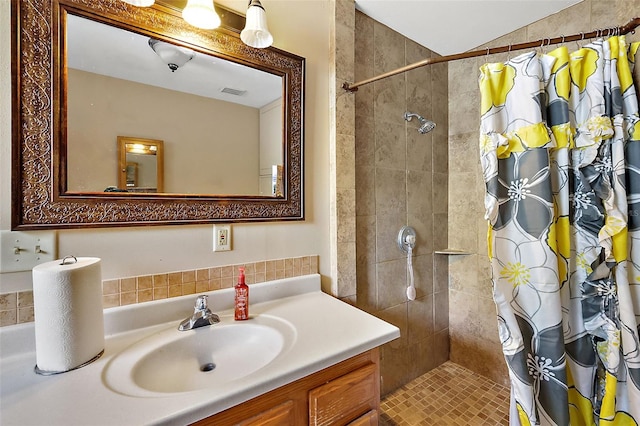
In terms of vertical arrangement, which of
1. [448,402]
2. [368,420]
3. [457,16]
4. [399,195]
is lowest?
[448,402]

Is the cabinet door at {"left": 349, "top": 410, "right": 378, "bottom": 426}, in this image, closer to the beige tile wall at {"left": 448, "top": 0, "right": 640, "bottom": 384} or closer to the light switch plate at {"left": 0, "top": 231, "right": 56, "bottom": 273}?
the light switch plate at {"left": 0, "top": 231, "right": 56, "bottom": 273}

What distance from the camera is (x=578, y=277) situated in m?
0.94

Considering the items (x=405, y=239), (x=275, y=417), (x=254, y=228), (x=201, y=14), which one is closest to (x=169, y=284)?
(x=254, y=228)

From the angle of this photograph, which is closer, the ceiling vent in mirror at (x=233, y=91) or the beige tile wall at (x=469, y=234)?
the ceiling vent in mirror at (x=233, y=91)

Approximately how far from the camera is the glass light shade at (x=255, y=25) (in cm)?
100

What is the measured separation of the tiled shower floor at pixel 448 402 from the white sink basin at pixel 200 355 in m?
1.01

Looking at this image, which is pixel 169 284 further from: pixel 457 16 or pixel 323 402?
pixel 457 16

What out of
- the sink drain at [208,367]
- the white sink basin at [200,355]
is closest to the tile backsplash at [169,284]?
the white sink basin at [200,355]

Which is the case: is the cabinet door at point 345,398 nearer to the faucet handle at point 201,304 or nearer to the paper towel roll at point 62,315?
the faucet handle at point 201,304

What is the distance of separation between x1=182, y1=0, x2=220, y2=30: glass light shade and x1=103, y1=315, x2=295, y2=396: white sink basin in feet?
3.46

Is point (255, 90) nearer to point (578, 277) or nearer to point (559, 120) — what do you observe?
point (559, 120)

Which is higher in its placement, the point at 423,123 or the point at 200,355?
the point at 423,123

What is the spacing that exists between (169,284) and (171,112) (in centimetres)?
63

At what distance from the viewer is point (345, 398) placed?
2.75 ft
